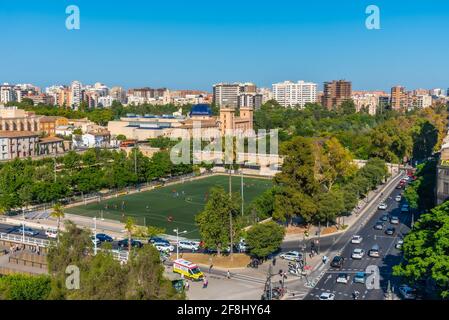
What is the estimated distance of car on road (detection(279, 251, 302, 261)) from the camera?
20.8 metres

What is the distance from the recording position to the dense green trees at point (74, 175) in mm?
30022

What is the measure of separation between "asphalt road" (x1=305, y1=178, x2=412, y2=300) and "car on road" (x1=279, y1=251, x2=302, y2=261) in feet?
3.97

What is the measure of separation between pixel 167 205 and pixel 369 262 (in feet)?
47.5

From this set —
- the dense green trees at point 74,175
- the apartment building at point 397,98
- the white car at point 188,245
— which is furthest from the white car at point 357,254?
the apartment building at point 397,98

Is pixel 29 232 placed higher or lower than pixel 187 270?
lower

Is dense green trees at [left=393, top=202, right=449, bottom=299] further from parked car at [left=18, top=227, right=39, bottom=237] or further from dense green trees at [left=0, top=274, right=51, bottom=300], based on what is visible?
parked car at [left=18, top=227, right=39, bottom=237]

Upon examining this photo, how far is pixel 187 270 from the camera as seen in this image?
1855cm

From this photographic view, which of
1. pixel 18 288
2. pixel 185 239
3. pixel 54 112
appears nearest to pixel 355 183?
pixel 185 239

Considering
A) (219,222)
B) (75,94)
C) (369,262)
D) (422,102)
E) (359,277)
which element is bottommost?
(369,262)

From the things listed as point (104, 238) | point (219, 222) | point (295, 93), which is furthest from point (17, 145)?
point (295, 93)

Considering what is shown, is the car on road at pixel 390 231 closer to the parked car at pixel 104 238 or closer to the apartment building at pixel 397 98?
the parked car at pixel 104 238

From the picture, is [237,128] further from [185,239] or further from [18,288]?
[18,288]

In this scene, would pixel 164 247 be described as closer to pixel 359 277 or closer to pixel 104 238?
pixel 104 238

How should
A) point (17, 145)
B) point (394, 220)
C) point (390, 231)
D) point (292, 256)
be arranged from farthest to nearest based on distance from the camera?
point (17, 145)
point (394, 220)
point (390, 231)
point (292, 256)
